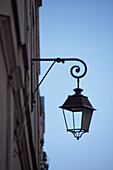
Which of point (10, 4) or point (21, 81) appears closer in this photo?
point (10, 4)

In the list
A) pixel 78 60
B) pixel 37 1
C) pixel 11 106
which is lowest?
pixel 11 106

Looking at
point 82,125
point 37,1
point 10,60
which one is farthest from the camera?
point 37,1

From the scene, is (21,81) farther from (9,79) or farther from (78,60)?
(78,60)

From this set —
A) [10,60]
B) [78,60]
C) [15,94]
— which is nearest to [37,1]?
[78,60]

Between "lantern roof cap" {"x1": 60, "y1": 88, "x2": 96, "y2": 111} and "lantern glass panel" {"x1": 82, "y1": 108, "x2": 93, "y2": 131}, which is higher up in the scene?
"lantern roof cap" {"x1": 60, "y1": 88, "x2": 96, "y2": 111}

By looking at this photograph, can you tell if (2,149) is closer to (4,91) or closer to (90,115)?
(4,91)

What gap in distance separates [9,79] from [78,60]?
266cm

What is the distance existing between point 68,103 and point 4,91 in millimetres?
2742

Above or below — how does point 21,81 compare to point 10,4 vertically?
below

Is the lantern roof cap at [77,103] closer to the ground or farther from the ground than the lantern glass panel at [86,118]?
farther from the ground

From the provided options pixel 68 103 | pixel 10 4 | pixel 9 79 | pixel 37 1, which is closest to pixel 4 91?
pixel 9 79

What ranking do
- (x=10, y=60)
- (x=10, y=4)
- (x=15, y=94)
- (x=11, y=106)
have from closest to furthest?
1. (x=10, y=4)
2. (x=10, y=60)
3. (x=11, y=106)
4. (x=15, y=94)

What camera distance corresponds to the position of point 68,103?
26.7 ft

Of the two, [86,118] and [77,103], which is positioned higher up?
[77,103]
